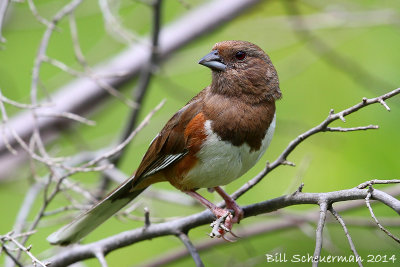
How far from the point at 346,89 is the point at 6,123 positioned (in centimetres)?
413

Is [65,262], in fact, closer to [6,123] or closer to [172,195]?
[6,123]

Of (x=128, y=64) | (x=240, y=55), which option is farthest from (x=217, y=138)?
(x=128, y=64)

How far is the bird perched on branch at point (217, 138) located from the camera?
11.5ft

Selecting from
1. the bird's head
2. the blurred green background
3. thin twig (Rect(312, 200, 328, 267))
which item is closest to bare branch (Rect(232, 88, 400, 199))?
thin twig (Rect(312, 200, 328, 267))

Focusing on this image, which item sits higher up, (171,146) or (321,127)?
(171,146)

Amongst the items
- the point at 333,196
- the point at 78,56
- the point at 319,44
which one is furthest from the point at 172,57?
the point at 333,196

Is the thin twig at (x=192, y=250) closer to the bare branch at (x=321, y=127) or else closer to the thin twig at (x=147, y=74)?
the bare branch at (x=321, y=127)

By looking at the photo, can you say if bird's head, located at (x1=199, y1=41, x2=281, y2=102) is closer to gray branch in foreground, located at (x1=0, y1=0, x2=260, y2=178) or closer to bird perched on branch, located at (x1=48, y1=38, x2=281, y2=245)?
bird perched on branch, located at (x1=48, y1=38, x2=281, y2=245)

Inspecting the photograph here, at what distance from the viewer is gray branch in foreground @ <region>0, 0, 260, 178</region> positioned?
18.0 feet

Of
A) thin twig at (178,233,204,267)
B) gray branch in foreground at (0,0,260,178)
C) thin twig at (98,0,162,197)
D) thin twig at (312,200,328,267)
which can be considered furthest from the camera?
gray branch in foreground at (0,0,260,178)

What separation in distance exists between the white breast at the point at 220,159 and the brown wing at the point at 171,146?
165 mm

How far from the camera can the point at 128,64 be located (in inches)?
224

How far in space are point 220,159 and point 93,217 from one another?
2.99 feet

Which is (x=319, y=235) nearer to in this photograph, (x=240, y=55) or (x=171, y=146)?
(x=171, y=146)
